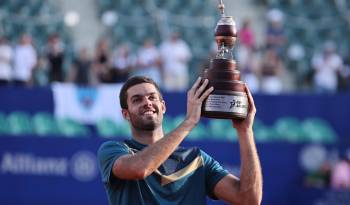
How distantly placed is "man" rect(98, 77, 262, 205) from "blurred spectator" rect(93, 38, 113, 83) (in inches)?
402

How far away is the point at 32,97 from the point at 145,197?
9.33m

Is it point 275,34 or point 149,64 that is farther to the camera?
point 275,34

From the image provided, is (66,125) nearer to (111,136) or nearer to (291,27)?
(111,136)

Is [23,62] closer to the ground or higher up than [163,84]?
higher up

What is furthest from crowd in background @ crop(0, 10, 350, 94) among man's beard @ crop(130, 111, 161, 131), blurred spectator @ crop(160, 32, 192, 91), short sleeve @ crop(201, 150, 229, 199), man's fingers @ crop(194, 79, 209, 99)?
man's fingers @ crop(194, 79, 209, 99)

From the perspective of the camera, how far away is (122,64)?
15.2 meters

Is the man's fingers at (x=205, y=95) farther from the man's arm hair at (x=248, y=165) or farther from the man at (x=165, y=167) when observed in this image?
the man's arm hair at (x=248, y=165)

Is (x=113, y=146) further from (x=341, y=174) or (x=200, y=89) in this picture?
(x=341, y=174)

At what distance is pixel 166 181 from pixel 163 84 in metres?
11.3

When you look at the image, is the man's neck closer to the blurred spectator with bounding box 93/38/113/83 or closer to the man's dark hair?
the man's dark hair

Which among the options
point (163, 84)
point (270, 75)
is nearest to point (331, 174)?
point (270, 75)

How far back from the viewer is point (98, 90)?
1362 centimetres

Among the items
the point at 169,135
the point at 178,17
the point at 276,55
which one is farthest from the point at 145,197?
the point at 178,17

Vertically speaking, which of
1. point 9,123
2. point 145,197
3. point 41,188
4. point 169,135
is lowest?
point 41,188
